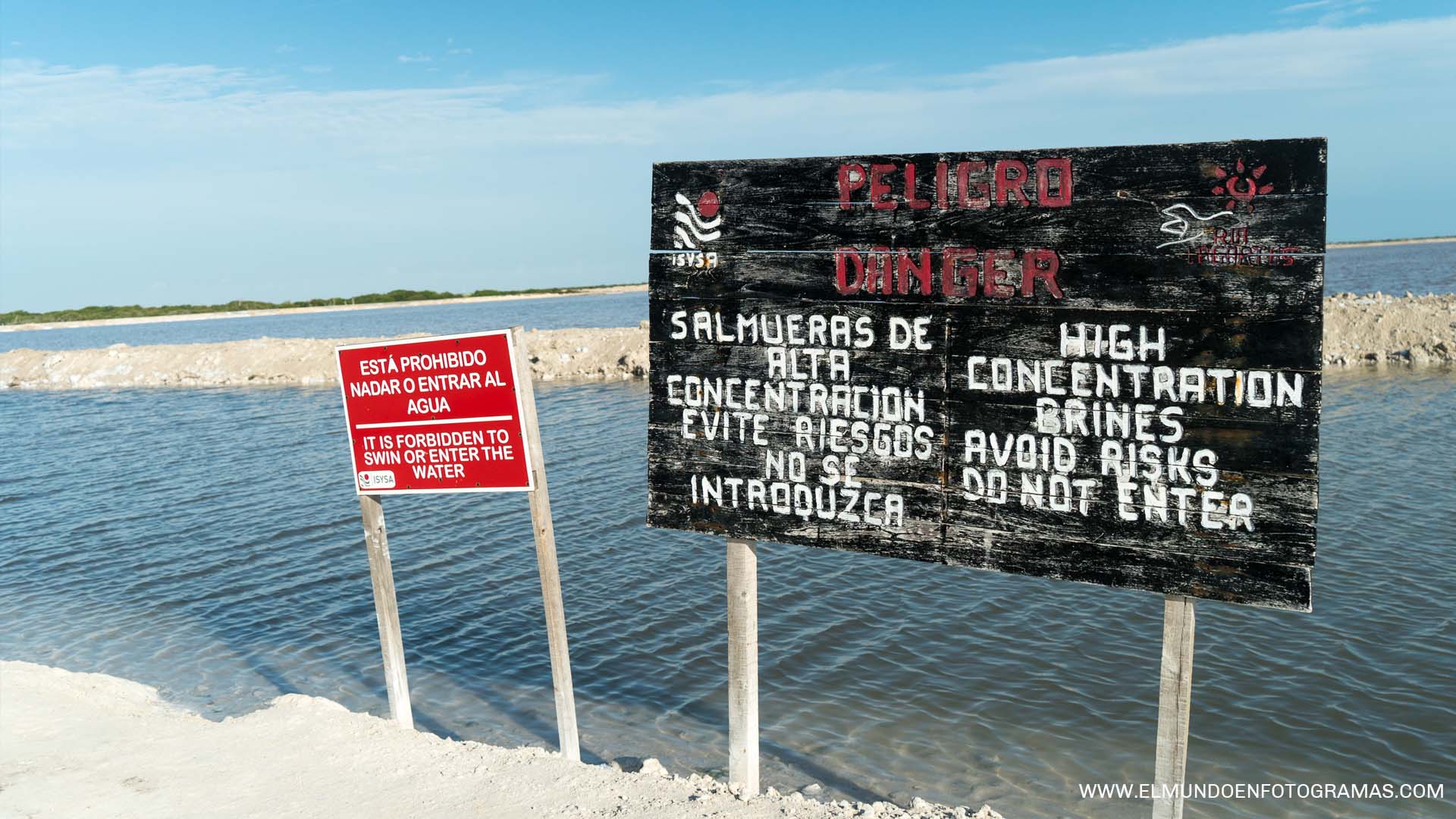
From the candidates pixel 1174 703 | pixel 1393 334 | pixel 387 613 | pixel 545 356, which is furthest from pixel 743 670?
pixel 545 356

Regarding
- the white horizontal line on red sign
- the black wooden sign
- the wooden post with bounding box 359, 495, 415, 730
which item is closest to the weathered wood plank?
the black wooden sign

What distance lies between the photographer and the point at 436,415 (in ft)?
26.4

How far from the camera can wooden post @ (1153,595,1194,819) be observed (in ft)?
18.5

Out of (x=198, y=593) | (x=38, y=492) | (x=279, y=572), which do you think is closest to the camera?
(x=198, y=593)

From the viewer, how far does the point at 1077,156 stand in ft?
18.0

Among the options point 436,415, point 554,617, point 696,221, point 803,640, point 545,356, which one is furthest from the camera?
point 545,356

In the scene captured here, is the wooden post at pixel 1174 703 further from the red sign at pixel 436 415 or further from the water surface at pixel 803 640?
the red sign at pixel 436 415

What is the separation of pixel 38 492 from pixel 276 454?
5512 mm

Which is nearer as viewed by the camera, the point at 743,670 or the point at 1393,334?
the point at 743,670

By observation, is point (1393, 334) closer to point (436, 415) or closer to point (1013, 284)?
point (1013, 284)

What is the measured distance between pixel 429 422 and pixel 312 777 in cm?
305

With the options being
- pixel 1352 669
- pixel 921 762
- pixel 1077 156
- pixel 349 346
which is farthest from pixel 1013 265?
pixel 1352 669

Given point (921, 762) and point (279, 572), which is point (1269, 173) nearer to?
point (921, 762)

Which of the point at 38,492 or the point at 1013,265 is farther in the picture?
the point at 38,492
